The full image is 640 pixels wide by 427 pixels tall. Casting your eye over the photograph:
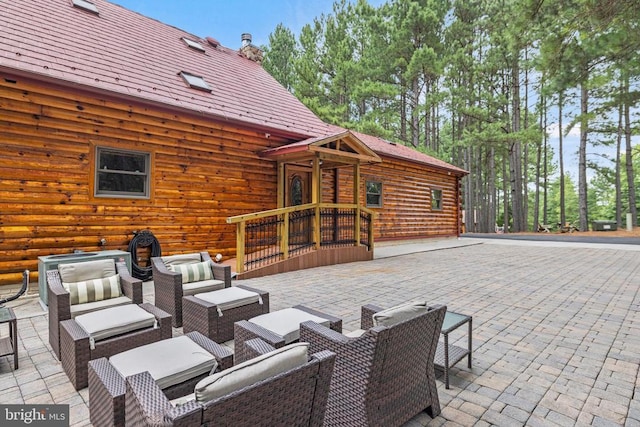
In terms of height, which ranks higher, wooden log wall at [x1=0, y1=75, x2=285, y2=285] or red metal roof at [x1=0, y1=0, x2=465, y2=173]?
red metal roof at [x1=0, y1=0, x2=465, y2=173]

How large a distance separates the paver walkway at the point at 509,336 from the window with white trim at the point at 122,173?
2.22 m

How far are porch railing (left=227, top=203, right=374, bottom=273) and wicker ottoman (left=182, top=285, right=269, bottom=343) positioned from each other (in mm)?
2744

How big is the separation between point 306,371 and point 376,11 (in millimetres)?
22775

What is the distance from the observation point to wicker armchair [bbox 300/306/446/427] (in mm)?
1771

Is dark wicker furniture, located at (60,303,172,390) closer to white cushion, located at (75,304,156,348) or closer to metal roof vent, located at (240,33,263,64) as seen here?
white cushion, located at (75,304,156,348)

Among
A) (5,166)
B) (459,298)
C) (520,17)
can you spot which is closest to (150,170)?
(5,166)

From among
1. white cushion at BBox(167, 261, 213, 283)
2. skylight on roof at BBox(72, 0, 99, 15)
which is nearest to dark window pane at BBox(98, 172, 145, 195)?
white cushion at BBox(167, 261, 213, 283)

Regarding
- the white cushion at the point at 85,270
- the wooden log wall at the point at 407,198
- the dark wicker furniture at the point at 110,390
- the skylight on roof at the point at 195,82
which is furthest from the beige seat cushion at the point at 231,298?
the wooden log wall at the point at 407,198

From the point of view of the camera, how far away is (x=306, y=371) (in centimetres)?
143

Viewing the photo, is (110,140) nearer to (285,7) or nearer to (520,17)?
(520,17)

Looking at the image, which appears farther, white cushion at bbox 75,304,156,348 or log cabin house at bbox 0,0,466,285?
log cabin house at bbox 0,0,466,285

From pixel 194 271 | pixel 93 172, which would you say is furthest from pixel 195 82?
pixel 194 271

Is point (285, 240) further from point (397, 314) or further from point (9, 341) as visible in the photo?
point (397, 314)

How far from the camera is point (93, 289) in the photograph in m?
3.36
